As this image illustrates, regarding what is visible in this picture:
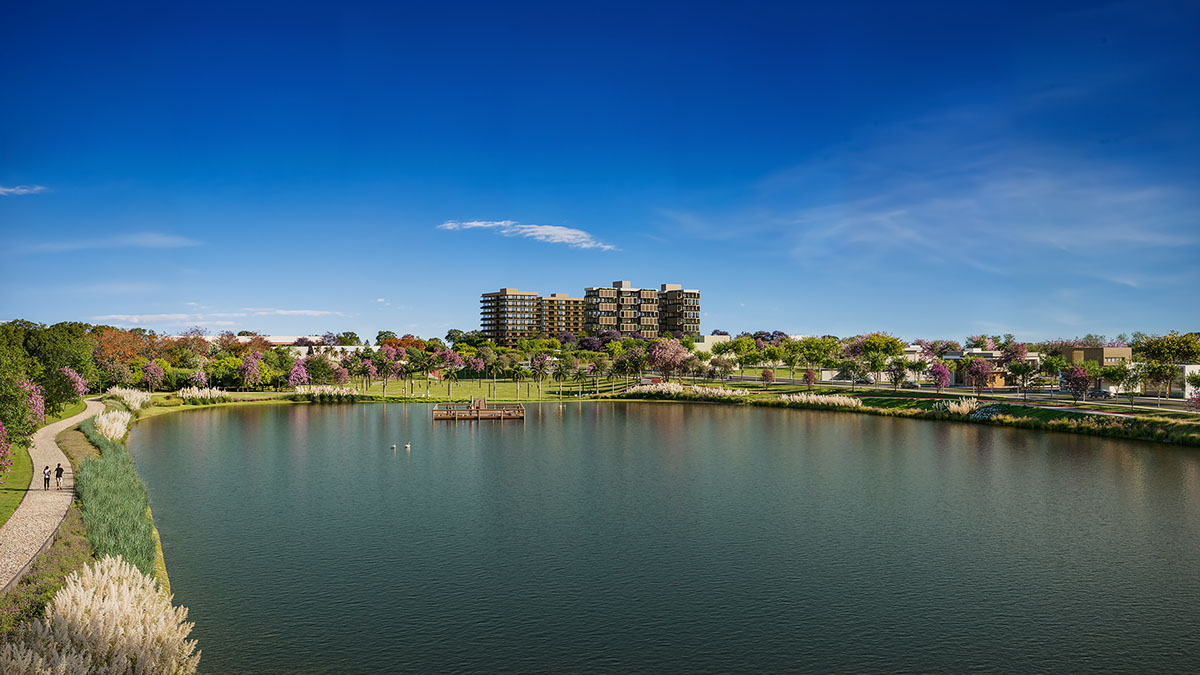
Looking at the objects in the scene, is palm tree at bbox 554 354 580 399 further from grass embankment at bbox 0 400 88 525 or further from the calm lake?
grass embankment at bbox 0 400 88 525

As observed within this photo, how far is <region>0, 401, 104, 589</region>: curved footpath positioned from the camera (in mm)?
22609

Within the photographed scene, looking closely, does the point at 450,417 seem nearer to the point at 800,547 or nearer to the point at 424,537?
the point at 424,537

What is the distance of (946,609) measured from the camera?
23047 mm

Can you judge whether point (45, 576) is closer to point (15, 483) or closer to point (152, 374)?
point (15, 483)

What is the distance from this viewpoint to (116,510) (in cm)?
2805

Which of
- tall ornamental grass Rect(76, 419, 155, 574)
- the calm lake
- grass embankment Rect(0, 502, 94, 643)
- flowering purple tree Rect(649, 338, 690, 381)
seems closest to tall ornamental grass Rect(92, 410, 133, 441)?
the calm lake

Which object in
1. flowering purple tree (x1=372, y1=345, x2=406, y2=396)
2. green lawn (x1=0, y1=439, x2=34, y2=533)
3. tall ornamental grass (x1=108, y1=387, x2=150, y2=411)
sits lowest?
green lawn (x1=0, y1=439, x2=34, y2=533)

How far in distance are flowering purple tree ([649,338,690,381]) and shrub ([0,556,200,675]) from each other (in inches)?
4010

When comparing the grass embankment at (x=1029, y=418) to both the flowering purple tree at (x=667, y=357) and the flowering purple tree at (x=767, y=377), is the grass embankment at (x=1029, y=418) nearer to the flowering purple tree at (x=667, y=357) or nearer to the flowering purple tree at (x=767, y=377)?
the flowering purple tree at (x=767, y=377)

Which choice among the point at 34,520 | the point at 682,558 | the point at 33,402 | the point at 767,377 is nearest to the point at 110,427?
the point at 33,402

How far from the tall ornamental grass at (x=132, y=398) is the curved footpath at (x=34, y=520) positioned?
37826 millimetres

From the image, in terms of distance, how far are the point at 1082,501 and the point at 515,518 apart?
29.7 meters

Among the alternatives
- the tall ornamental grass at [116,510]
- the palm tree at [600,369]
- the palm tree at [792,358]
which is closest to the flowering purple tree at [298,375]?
the palm tree at [600,369]

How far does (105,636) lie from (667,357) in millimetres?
104032
